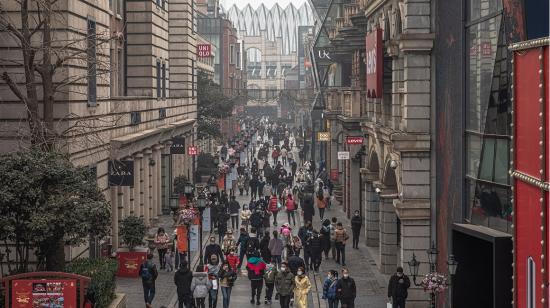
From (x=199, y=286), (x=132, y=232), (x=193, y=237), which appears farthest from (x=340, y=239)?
(x=199, y=286)

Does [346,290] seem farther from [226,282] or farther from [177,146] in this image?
[177,146]

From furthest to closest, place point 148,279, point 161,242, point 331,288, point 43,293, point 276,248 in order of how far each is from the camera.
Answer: point 161,242
point 276,248
point 148,279
point 331,288
point 43,293

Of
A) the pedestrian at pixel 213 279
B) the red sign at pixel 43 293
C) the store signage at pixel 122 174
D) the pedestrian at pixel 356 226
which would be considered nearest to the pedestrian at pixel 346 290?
the pedestrian at pixel 213 279

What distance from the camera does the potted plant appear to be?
33.6 meters

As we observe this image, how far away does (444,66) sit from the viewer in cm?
2669

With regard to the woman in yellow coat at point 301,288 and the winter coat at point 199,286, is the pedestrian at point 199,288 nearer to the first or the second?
the winter coat at point 199,286

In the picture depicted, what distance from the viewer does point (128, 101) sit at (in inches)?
1563

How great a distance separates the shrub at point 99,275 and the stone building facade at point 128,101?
269cm

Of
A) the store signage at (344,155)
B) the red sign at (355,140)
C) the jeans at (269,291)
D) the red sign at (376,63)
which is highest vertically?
the red sign at (376,63)

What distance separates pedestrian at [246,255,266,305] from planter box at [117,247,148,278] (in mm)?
5063

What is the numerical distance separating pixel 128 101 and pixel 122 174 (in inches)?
270

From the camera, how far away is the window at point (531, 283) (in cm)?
1223

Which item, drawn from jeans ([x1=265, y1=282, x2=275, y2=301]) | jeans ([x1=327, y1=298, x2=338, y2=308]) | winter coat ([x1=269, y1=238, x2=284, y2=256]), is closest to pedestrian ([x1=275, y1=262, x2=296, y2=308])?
jeans ([x1=327, y1=298, x2=338, y2=308])

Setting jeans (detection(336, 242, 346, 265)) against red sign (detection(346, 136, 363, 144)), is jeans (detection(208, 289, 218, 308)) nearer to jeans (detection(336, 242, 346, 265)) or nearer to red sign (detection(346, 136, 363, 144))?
jeans (detection(336, 242, 346, 265))
